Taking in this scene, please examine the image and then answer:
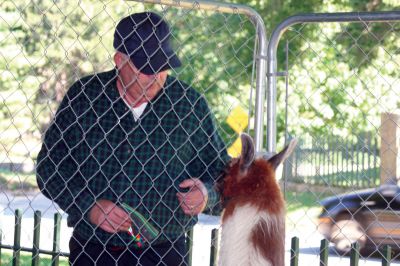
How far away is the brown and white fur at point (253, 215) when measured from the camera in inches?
119

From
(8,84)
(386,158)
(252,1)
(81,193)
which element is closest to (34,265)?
(81,193)

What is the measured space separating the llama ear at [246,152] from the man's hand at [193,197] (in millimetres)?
258

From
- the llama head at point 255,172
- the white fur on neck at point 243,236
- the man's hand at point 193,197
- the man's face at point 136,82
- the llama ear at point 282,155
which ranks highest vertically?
the man's face at point 136,82

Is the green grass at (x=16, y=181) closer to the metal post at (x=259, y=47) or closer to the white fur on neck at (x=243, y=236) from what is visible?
the metal post at (x=259, y=47)

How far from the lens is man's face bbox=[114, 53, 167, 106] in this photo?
11.3 ft

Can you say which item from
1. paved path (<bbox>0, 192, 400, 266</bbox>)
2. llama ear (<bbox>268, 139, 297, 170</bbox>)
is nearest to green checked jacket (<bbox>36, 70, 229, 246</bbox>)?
llama ear (<bbox>268, 139, 297, 170</bbox>)

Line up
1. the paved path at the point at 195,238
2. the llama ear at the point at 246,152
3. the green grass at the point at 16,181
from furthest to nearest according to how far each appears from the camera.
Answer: the green grass at the point at 16,181 → the paved path at the point at 195,238 → the llama ear at the point at 246,152

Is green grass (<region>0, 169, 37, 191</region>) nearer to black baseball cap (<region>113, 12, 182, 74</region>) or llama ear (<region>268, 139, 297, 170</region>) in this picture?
black baseball cap (<region>113, 12, 182, 74</region>)

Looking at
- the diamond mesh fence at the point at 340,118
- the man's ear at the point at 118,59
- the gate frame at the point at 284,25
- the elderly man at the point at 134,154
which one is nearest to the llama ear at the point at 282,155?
the gate frame at the point at 284,25

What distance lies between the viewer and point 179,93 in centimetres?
351

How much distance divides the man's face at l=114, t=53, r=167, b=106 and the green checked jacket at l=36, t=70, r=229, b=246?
1.6 inches

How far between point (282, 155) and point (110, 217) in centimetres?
80

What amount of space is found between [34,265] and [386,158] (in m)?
8.31

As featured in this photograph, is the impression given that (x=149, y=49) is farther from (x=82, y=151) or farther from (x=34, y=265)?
(x=34, y=265)
